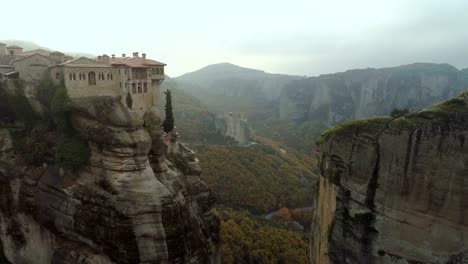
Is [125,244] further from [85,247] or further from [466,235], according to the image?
[466,235]

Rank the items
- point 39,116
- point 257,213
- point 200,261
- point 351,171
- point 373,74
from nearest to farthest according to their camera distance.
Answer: point 351,171 < point 200,261 < point 39,116 < point 257,213 < point 373,74

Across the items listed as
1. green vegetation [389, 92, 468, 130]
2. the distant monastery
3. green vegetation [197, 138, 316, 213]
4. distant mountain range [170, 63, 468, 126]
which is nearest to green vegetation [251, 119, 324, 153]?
distant mountain range [170, 63, 468, 126]

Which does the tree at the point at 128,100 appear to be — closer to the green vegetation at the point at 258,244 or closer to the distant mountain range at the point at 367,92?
the green vegetation at the point at 258,244

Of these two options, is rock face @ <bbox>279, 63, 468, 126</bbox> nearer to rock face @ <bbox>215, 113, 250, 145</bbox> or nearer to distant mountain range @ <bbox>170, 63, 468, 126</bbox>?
distant mountain range @ <bbox>170, 63, 468, 126</bbox>

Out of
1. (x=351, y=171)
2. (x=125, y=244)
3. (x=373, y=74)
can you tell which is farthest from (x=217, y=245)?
(x=373, y=74)

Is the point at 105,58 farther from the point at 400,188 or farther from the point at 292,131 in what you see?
the point at 292,131

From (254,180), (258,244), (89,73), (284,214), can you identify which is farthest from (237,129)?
(89,73)

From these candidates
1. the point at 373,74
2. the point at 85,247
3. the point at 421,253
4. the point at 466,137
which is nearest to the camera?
the point at 466,137
